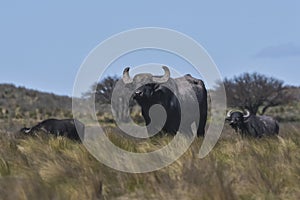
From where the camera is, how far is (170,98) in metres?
18.4

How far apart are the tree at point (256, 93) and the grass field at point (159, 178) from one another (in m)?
55.4

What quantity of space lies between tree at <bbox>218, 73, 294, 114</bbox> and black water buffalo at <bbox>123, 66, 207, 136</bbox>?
46.2m

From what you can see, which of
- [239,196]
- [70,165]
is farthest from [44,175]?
[239,196]

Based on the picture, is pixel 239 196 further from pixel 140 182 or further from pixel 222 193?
pixel 140 182

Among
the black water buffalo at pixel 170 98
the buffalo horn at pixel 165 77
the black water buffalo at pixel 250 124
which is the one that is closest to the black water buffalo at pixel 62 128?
the black water buffalo at pixel 170 98

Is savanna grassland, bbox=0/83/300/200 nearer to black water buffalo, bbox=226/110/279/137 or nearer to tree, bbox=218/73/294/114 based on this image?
black water buffalo, bbox=226/110/279/137

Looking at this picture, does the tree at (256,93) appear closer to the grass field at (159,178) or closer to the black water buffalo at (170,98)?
the black water buffalo at (170,98)

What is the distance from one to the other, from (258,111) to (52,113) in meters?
20.7

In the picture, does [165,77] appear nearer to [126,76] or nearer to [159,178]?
[126,76]

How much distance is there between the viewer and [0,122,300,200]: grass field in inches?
307

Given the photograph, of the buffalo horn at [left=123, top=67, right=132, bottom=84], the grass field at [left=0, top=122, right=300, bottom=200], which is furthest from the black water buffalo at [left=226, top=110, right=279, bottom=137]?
the grass field at [left=0, top=122, right=300, bottom=200]

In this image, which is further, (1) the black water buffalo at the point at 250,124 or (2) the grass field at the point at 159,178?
(1) the black water buffalo at the point at 250,124

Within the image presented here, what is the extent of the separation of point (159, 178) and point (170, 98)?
9696 mm

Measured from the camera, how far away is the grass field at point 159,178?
779 centimetres
